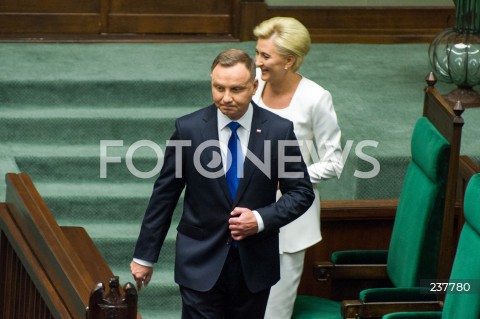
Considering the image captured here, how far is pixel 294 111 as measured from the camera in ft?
14.8

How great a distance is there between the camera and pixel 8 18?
7.25 metres

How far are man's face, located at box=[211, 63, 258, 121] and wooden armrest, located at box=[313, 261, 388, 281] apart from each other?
1.29 m

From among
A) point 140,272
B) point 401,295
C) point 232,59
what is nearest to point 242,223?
point 140,272

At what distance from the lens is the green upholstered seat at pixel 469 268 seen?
3.86 meters

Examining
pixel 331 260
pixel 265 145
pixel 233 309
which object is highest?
pixel 265 145

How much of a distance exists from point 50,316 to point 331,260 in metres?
1.70

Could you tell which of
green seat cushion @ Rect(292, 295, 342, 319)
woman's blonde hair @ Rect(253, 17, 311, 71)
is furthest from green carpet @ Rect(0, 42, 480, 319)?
woman's blonde hair @ Rect(253, 17, 311, 71)

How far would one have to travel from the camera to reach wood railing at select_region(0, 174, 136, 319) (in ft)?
11.3

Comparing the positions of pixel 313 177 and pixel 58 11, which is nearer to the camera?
pixel 313 177

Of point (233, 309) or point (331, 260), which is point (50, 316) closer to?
point (233, 309)

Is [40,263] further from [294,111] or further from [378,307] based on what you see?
[378,307]

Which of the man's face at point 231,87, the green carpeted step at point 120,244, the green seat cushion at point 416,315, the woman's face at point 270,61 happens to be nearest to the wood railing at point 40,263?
the man's face at point 231,87

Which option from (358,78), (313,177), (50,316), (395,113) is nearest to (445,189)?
(313,177)

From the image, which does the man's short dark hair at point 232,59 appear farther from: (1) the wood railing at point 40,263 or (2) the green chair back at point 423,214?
(2) the green chair back at point 423,214
